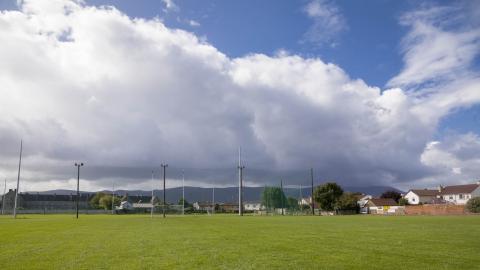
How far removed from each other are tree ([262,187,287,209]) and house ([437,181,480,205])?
51.9 m

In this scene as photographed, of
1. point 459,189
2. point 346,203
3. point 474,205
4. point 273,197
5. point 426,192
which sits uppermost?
point 459,189

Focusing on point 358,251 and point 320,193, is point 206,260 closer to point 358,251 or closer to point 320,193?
point 358,251

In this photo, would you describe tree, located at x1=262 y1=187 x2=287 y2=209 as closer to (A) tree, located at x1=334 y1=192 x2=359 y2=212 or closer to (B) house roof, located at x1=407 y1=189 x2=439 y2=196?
(A) tree, located at x1=334 y1=192 x2=359 y2=212

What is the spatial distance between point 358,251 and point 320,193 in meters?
105

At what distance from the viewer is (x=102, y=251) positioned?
781 inches

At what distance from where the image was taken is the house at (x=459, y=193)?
143 m

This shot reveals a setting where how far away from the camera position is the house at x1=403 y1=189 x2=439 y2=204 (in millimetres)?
157375

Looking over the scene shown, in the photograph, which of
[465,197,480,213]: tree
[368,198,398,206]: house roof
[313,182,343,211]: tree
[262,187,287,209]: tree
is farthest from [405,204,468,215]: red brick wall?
[262,187,287,209]: tree

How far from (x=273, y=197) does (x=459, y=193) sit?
59.8 m

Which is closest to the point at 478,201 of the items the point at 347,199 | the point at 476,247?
the point at 347,199

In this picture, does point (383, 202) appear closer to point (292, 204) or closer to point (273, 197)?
point (273, 197)

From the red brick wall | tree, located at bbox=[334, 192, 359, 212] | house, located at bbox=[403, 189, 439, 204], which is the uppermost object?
house, located at bbox=[403, 189, 439, 204]

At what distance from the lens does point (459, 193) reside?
487ft

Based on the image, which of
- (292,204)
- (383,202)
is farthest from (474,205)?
(292,204)
